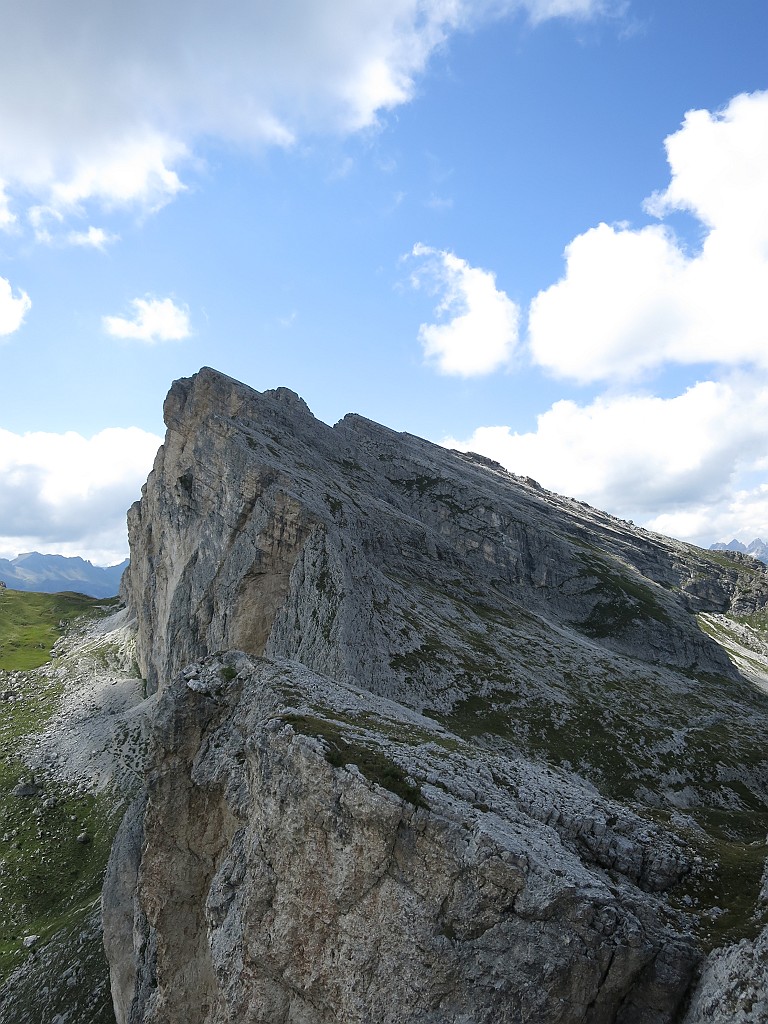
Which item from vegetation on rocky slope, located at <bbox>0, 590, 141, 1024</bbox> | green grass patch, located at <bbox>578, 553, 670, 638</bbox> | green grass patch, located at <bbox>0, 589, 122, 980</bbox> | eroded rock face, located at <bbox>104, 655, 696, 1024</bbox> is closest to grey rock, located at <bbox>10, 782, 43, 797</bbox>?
vegetation on rocky slope, located at <bbox>0, 590, 141, 1024</bbox>

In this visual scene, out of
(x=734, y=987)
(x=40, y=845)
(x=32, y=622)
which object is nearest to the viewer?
(x=734, y=987)

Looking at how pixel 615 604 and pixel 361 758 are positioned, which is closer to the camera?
pixel 361 758

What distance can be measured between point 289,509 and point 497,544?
7566cm

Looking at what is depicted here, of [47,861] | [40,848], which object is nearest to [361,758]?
[47,861]

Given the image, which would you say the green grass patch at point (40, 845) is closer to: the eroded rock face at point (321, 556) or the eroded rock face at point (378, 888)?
the eroded rock face at point (321, 556)

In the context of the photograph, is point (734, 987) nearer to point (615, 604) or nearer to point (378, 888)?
point (378, 888)

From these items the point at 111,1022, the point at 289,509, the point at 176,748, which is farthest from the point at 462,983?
the point at 289,509

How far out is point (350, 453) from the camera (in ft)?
376

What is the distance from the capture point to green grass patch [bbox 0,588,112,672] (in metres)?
107

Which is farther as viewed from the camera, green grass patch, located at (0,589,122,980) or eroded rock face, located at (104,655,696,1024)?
green grass patch, located at (0,589,122,980)

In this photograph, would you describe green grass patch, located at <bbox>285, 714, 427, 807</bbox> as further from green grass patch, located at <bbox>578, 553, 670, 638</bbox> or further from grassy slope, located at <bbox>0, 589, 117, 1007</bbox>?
green grass patch, located at <bbox>578, 553, 670, 638</bbox>

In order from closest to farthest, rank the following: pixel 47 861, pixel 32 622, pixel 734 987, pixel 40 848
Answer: pixel 734 987
pixel 47 861
pixel 40 848
pixel 32 622

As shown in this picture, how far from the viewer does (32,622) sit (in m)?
135

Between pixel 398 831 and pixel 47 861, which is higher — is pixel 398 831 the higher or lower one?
the higher one
